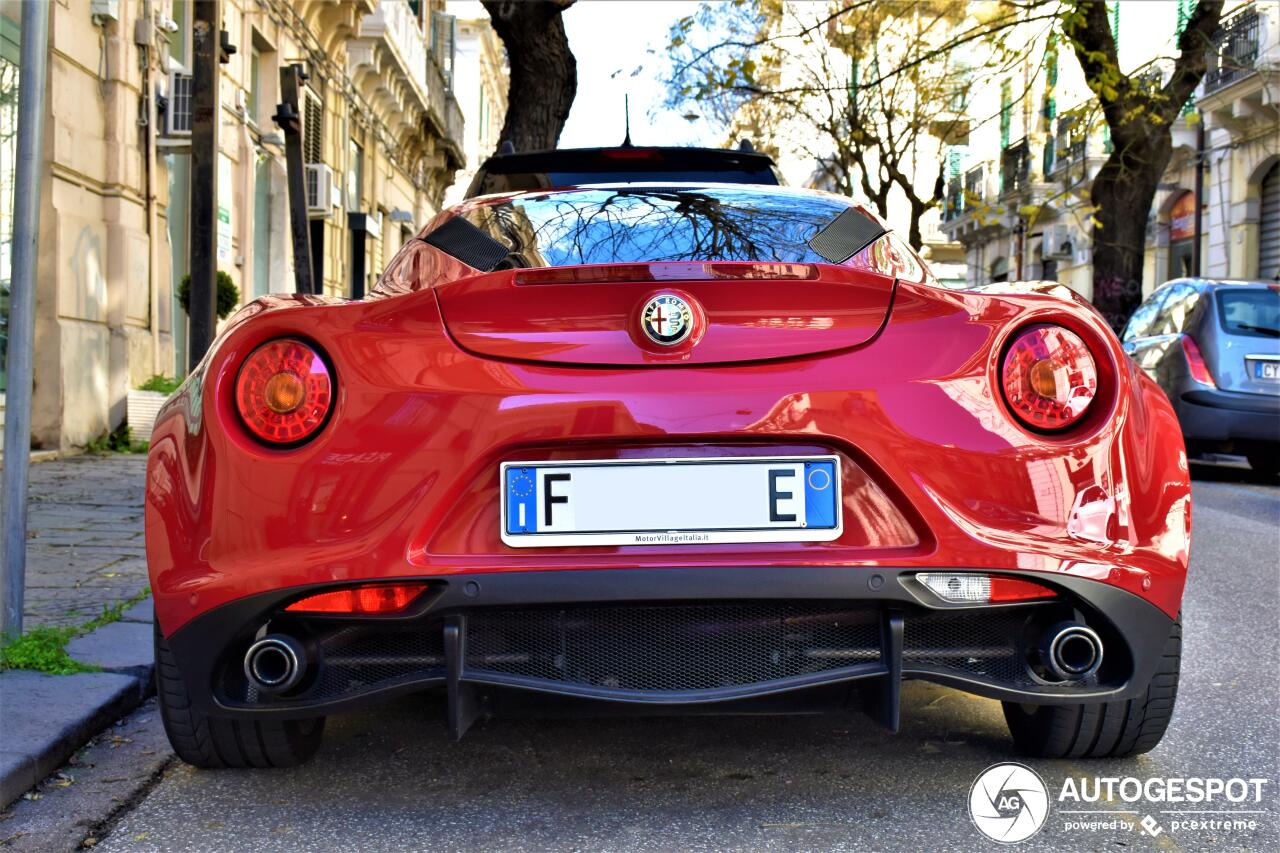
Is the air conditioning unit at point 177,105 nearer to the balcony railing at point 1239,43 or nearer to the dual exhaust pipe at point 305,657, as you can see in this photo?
the dual exhaust pipe at point 305,657

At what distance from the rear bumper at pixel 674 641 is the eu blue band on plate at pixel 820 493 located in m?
0.10

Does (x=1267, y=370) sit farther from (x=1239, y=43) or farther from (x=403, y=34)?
(x=403, y=34)

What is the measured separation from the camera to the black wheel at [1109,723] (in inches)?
117

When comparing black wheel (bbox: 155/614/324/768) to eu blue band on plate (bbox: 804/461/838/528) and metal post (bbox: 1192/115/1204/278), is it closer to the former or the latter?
eu blue band on plate (bbox: 804/461/838/528)

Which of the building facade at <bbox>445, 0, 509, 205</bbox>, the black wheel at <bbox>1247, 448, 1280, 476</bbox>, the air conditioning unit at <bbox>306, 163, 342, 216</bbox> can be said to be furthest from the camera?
the building facade at <bbox>445, 0, 509, 205</bbox>

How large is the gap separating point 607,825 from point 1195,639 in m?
2.83

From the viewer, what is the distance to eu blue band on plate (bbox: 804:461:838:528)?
2.60 meters

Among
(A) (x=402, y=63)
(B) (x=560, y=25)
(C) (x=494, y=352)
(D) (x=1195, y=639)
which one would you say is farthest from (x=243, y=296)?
(C) (x=494, y=352)

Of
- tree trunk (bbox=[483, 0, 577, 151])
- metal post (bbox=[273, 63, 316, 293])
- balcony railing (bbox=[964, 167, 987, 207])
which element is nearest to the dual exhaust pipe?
metal post (bbox=[273, 63, 316, 293])

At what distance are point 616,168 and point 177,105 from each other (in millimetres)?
10641

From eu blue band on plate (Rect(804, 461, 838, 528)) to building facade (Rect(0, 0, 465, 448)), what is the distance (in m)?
6.13

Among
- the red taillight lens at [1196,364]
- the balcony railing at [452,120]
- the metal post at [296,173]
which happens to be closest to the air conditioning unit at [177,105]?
the metal post at [296,173]

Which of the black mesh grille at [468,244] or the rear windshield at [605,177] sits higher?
the rear windshield at [605,177]

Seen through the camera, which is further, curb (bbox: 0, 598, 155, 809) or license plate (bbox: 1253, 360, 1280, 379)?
license plate (bbox: 1253, 360, 1280, 379)
